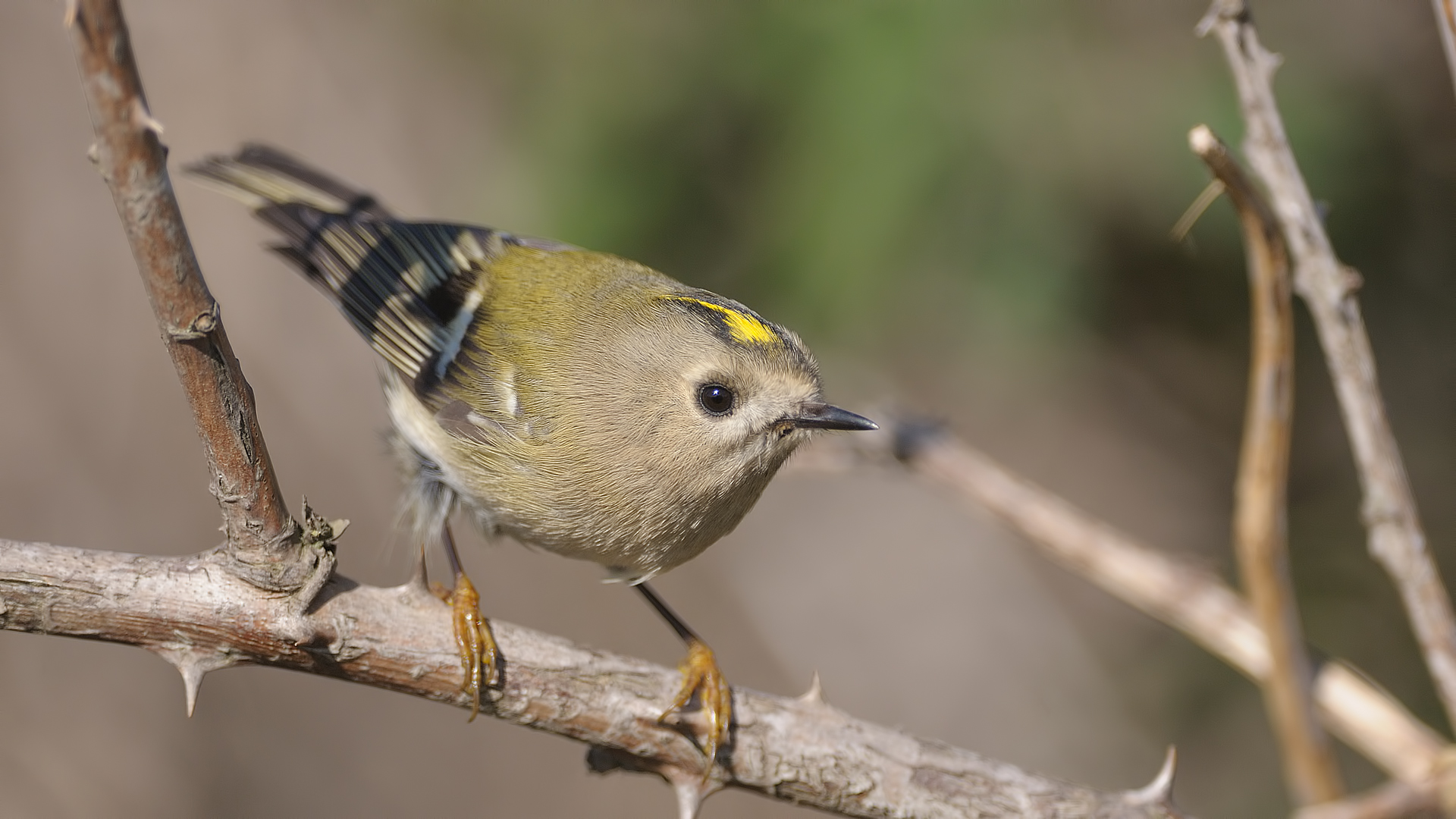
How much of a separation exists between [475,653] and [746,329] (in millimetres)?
720

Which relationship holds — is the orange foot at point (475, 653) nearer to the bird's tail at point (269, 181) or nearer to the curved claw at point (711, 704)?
the curved claw at point (711, 704)

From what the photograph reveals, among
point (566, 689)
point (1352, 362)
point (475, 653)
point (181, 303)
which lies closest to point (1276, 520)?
point (1352, 362)

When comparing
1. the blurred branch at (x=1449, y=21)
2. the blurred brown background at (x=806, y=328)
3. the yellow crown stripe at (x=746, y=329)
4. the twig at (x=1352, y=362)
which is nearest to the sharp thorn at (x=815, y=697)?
the yellow crown stripe at (x=746, y=329)

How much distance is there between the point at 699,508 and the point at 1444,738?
8.06 feet

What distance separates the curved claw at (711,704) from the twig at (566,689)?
2 cm

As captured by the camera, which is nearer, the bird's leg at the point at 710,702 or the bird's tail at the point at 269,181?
the bird's leg at the point at 710,702

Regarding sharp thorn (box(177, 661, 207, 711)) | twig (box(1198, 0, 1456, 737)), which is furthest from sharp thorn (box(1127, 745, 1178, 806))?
sharp thorn (box(177, 661, 207, 711))

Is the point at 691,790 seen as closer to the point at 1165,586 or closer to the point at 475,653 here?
the point at 475,653

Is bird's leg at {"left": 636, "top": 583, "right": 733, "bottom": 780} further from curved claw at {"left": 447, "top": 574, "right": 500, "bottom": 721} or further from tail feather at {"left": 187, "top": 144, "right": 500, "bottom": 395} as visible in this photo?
tail feather at {"left": 187, "top": 144, "right": 500, "bottom": 395}

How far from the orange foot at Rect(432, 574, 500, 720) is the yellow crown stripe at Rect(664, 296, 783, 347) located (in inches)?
25.4

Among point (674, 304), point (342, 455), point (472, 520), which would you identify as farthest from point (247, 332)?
point (674, 304)

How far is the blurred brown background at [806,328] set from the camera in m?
2.66

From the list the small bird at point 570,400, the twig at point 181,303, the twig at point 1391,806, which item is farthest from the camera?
the small bird at point 570,400

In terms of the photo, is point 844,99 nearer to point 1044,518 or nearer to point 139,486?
point 1044,518
